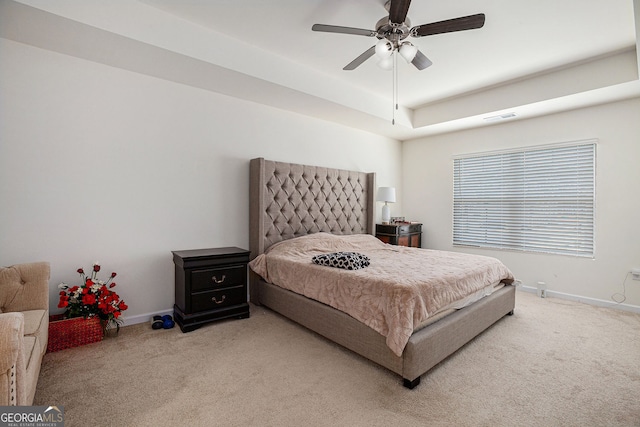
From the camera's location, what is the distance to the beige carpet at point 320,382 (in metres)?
1.75

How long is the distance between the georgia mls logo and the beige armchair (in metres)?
0.03

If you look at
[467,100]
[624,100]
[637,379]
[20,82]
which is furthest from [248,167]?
[624,100]

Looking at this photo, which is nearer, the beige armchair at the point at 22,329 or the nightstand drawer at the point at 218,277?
the beige armchair at the point at 22,329

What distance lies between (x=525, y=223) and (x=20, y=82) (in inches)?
240

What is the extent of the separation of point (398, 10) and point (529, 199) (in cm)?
376

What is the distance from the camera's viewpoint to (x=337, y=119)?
4605 mm

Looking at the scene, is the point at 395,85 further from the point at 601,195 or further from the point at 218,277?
the point at 218,277

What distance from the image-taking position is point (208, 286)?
3.03 meters

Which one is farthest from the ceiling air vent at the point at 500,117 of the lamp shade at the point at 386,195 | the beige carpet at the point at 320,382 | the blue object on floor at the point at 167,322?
the blue object on floor at the point at 167,322

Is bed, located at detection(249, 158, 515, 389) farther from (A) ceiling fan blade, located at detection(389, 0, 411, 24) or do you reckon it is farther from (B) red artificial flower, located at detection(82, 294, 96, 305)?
(A) ceiling fan blade, located at detection(389, 0, 411, 24)

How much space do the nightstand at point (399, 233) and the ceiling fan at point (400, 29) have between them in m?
2.86

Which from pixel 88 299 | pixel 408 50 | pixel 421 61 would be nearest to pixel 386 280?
pixel 408 50

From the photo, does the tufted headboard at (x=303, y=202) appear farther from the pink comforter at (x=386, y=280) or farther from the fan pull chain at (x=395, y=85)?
the fan pull chain at (x=395, y=85)

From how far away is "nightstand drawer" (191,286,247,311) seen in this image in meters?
2.97
